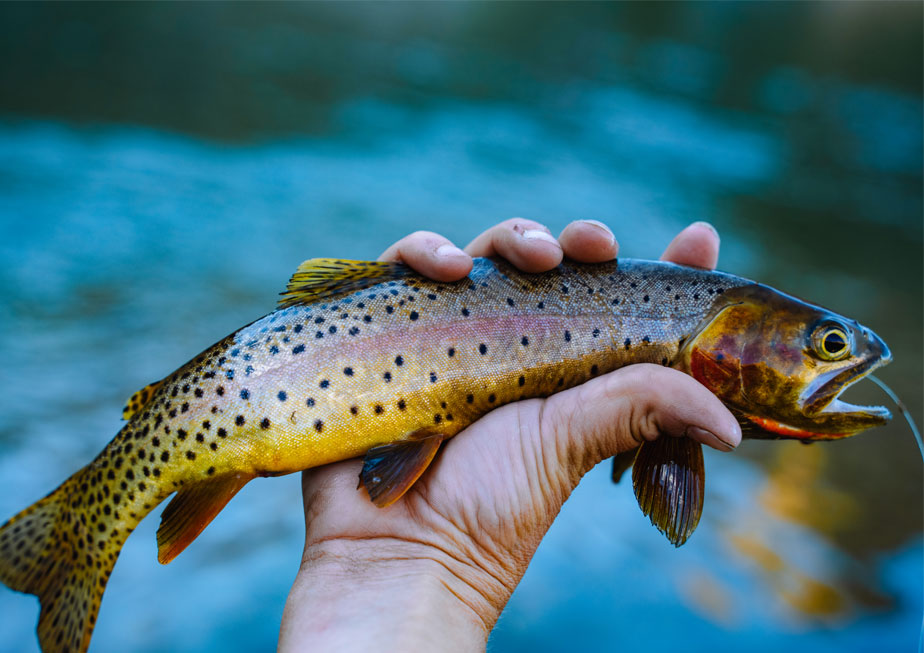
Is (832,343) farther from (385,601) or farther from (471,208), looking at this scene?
(471,208)

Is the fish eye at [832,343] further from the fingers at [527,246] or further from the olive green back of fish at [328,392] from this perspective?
the fingers at [527,246]

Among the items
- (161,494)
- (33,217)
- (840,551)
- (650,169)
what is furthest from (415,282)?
(650,169)

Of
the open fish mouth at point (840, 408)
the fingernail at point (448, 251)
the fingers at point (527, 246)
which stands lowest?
the open fish mouth at point (840, 408)

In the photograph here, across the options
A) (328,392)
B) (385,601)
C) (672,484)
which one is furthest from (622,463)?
(328,392)

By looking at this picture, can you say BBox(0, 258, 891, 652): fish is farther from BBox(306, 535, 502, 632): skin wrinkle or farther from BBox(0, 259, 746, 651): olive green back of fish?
BBox(306, 535, 502, 632): skin wrinkle

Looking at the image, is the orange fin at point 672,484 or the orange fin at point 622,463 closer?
the orange fin at point 672,484

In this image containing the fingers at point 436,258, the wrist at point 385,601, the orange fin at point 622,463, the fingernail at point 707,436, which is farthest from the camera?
the orange fin at point 622,463

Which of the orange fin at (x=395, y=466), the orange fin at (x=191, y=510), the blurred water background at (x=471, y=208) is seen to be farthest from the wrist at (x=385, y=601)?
the blurred water background at (x=471, y=208)
